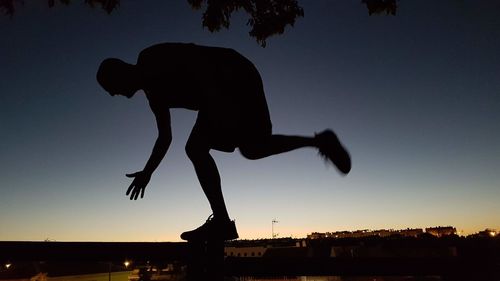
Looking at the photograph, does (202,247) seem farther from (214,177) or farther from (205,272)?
(214,177)

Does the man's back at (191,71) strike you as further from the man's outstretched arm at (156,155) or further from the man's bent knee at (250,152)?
the man's bent knee at (250,152)

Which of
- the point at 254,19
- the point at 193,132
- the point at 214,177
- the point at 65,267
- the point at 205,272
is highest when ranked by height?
the point at 254,19

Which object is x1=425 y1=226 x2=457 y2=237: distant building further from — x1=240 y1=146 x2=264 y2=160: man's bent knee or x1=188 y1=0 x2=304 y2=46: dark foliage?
x1=240 y1=146 x2=264 y2=160: man's bent knee

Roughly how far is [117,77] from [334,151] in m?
1.91

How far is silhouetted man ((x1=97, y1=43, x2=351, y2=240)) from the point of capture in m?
2.71

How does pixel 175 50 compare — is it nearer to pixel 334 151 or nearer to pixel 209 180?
pixel 209 180

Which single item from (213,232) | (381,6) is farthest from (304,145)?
(381,6)

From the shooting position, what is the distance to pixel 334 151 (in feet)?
9.60

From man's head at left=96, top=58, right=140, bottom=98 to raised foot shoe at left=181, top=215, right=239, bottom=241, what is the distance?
1.27m

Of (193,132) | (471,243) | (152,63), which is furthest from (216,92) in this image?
(471,243)

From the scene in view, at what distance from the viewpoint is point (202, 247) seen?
89.0 inches

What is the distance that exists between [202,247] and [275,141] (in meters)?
1.12

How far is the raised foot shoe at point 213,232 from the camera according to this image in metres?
2.32

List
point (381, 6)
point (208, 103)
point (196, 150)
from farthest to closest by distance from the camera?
1. point (381, 6)
2. point (196, 150)
3. point (208, 103)
